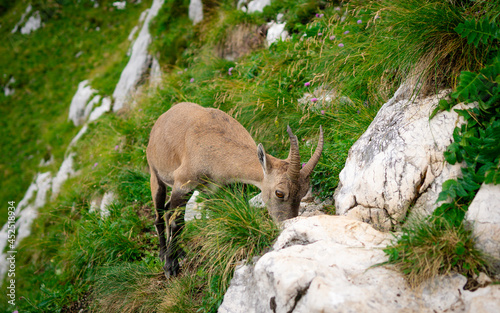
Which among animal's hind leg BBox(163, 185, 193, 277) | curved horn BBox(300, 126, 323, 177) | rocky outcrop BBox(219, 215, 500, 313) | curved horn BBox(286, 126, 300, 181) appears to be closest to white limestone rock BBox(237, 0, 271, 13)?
animal's hind leg BBox(163, 185, 193, 277)

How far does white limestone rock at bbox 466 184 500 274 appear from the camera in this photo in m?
2.85

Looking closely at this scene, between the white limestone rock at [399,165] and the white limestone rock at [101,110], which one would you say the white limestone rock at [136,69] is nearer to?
the white limestone rock at [101,110]

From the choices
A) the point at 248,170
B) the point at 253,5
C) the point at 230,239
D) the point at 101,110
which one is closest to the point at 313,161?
the point at 248,170

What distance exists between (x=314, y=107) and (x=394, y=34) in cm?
169

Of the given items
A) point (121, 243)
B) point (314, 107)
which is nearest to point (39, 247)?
point (121, 243)

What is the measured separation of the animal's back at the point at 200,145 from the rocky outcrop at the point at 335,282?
4.89 ft

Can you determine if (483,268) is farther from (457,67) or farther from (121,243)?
(121,243)

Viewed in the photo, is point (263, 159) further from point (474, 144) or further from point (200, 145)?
point (474, 144)

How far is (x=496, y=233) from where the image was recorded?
287 cm

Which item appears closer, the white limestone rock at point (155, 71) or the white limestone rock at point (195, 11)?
the white limestone rock at point (155, 71)

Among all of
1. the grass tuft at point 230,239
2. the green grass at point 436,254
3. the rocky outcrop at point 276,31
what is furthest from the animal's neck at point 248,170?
the rocky outcrop at point 276,31

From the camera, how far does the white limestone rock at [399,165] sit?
11.9 feet

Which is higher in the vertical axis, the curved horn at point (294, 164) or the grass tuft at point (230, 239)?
the curved horn at point (294, 164)

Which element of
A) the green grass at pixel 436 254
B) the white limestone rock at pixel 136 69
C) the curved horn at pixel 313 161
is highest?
the green grass at pixel 436 254
